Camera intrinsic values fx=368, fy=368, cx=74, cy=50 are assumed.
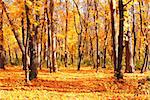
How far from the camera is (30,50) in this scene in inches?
889

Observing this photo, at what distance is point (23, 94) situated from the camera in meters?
15.0

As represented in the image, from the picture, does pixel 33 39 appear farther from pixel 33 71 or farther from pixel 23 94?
pixel 23 94

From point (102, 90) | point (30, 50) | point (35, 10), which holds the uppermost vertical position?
point (35, 10)

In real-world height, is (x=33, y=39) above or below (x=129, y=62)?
above

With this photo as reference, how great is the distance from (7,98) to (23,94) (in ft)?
4.58

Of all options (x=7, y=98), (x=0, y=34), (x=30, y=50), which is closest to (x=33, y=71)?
(x=30, y=50)

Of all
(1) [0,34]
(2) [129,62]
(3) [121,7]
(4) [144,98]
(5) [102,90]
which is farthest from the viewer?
(1) [0,34]

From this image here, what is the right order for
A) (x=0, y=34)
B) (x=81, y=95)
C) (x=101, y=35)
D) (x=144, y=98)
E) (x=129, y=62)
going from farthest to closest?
(x=101, y=35), (x=0, y=34), (x=129, y=62), (x=81, y=95), (x=144, y=98)

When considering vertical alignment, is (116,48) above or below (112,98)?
above

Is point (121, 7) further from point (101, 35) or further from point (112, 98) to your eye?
point (101, 35)

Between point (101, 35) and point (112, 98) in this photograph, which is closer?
point (112, 98)

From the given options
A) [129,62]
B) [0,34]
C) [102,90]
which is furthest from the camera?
[0,34]

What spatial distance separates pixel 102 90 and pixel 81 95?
197 cm

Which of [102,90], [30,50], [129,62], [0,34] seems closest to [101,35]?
[0,34]
